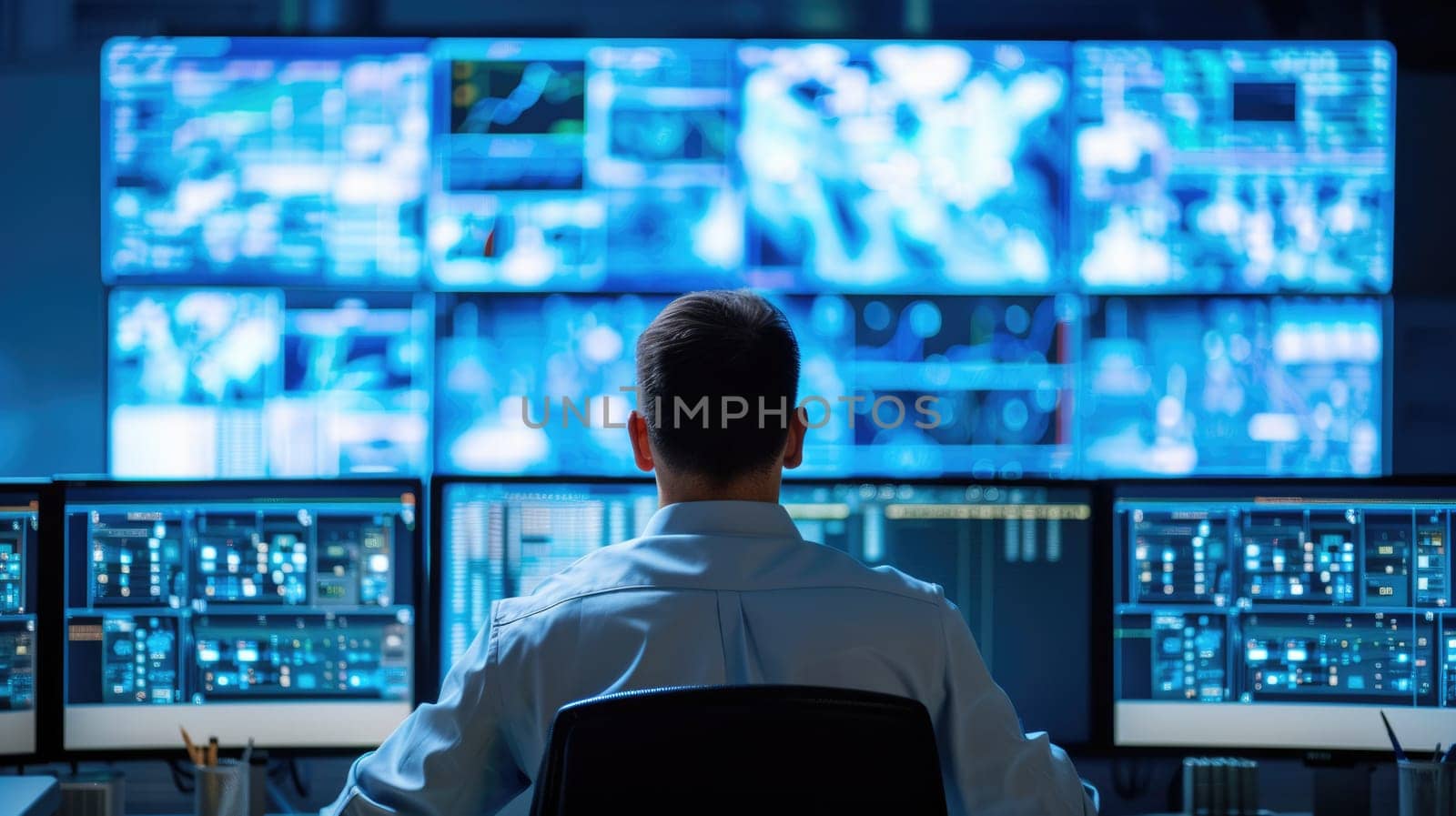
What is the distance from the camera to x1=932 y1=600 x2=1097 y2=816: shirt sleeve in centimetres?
107

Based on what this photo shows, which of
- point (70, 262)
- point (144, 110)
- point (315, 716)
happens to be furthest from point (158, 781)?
point (144, 110)

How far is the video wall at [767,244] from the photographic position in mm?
2326

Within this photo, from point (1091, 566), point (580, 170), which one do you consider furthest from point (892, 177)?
point (1091, 566)

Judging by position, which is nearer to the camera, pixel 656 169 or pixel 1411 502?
pixel 1411 502

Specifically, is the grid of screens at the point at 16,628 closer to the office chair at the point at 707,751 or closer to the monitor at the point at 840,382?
the monitor at the point at 840,382

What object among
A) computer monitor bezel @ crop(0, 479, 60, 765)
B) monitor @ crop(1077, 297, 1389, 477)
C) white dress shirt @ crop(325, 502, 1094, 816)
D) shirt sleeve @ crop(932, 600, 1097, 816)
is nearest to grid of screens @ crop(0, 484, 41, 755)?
computer monitor bezel @ crop(0, 479, 60, 765)

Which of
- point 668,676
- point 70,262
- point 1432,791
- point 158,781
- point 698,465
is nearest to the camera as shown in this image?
point 668,676

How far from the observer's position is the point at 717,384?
1.11 metres

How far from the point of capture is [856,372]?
2.36 metres

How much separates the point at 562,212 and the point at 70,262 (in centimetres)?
101

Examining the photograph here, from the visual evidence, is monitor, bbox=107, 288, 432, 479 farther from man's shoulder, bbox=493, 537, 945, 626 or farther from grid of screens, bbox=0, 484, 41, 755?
man's shoulder, bbox=493, 537, 945, 626

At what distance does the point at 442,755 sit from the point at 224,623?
36.5 inches

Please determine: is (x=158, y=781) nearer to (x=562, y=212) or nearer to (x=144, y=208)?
(x=144, y=208)

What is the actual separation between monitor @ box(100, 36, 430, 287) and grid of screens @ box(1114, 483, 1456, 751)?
4.98ft
